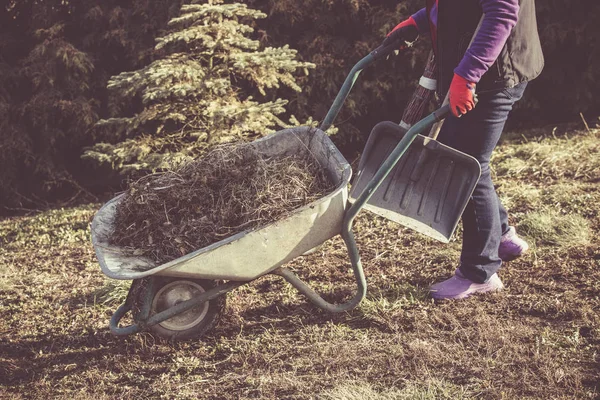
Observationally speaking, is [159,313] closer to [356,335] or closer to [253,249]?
[253,249]

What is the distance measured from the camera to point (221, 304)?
114 inches

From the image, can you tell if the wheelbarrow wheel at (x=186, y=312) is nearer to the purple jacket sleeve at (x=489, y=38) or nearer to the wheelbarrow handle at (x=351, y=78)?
the wheelbarrow handle at (x=351, y=78)

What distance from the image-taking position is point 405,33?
295cm

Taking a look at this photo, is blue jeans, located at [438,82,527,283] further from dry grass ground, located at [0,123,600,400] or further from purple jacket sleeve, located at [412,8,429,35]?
purple jacket sleeve, located at [412,8,429,35]

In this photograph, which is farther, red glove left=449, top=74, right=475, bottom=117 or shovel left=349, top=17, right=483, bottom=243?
shovel left=349, top=17, right=483, bottom=243

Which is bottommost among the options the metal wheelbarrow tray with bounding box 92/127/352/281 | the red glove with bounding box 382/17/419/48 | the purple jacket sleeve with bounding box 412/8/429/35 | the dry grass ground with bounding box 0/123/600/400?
the dry grass ground with bounding box 0/123/600/400

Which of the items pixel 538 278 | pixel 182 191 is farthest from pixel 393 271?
pixel 182 191

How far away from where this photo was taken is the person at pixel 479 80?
2.40 m

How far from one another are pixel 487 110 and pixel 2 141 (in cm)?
468

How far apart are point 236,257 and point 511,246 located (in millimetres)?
1654

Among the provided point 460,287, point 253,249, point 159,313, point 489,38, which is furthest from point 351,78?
point 159,313

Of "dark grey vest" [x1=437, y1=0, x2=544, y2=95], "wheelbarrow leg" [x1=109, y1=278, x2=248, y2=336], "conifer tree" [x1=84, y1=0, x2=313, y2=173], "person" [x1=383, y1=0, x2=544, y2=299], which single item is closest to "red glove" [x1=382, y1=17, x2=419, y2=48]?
"person" [x1=383, y1=0, x2=544, y2=299]

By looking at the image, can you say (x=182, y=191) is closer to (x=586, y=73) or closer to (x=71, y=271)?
(x=71, y=271)

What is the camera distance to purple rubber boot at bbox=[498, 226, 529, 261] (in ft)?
10.7
